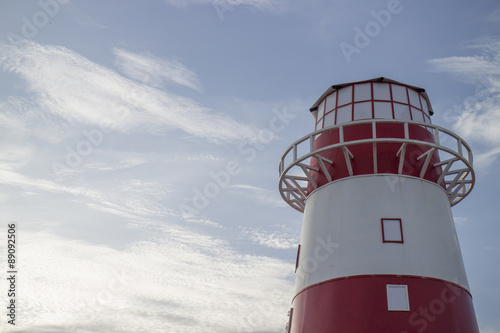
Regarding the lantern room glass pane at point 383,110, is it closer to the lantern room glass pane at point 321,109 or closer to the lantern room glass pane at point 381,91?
the lantern room glass pane at point 381,91

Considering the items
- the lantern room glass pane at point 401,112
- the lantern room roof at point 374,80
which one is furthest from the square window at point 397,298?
the lantern room roof at point 374,80

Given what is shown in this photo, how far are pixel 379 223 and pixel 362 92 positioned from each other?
24.3 ft

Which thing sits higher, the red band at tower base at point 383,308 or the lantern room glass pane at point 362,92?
the lantern room glass pane at point 362,92

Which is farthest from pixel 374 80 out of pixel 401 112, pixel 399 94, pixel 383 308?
pixel 383 308

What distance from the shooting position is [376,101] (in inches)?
885

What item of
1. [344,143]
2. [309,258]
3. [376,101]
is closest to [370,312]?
[309,258]

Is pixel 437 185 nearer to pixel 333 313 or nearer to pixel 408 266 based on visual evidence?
pixel 408 266

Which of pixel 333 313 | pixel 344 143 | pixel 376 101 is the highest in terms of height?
pixel 376 101

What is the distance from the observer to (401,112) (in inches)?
877

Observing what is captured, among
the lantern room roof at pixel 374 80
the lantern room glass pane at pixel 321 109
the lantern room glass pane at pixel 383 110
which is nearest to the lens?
the lantern room glass pane at pixel 383 110

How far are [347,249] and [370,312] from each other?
9.01 feet

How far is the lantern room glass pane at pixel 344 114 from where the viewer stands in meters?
22.6

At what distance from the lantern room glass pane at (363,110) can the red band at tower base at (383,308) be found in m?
8.12

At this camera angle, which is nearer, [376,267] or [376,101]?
[376,267]
